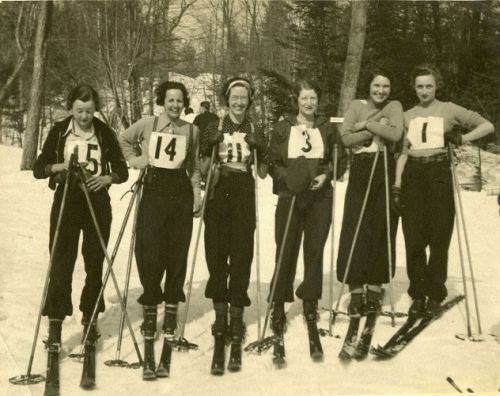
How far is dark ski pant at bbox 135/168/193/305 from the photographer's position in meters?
3.45

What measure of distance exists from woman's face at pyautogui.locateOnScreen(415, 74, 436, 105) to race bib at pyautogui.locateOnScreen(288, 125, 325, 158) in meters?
0.77

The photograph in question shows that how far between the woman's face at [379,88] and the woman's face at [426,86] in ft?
0.63

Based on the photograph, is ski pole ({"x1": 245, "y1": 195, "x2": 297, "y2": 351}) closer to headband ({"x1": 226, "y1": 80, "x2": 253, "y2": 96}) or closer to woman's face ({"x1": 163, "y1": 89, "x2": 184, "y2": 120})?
headband ({"x1": 226, "y1": 80, "x2": 253, "y2": 96})

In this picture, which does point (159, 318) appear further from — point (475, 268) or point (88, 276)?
point (475, 268)

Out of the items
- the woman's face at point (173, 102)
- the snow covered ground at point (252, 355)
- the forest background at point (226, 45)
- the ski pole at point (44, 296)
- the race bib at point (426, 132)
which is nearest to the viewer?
the ski pole at point (44, 296)

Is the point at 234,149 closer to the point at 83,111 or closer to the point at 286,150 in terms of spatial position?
the point at 286,150

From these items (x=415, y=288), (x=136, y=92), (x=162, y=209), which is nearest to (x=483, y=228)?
(x=415, y=288)

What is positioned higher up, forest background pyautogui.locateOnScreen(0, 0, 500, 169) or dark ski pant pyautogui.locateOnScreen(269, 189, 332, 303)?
forest background pyautogui.locateOnScreen(0, 0, 500, 169)

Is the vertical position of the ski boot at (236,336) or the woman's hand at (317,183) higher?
the woman's hand at (317,183)

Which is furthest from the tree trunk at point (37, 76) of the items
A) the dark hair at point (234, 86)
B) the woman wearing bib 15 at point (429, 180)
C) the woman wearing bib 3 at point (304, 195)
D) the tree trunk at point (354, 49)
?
the woman wearing bib 15 at point (429, 180)

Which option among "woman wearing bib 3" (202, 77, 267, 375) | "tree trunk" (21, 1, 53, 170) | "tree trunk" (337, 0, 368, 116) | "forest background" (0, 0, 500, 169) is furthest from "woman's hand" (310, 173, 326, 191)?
"tree trunk" (21, 1, 53, 170)

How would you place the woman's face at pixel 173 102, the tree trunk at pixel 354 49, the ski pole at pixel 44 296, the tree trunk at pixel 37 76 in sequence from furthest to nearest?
Result: the tree trunk at pixel 37 76 → the tree trunk at pixel 354 49 → the woman's face at pixel 173 102 → the ski pole at pixel 44 296

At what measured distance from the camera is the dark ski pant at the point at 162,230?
3447 mm

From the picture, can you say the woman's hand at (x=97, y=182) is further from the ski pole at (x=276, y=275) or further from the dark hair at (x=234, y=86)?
the ski pole at (x=276, y=275)
